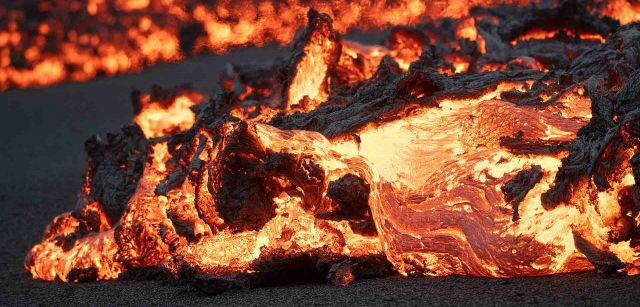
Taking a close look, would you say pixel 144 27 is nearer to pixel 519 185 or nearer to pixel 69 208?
pixel 69 208

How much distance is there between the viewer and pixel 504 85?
11.7 ft

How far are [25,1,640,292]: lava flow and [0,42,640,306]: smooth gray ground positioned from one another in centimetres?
11

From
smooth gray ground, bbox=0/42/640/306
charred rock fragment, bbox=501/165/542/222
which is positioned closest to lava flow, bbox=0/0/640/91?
smooth gray ground, bbox=0/42/640/306

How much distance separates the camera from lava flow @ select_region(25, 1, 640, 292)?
2904mm

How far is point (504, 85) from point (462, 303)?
120cm

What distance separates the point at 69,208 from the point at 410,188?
4047 mm

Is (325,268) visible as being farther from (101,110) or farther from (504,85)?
(101,110)

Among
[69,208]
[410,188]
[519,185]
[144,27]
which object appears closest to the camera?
[519,185]

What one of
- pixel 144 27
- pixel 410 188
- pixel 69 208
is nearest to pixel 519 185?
pixel 410 188

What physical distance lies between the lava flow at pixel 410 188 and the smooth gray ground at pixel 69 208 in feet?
0.36

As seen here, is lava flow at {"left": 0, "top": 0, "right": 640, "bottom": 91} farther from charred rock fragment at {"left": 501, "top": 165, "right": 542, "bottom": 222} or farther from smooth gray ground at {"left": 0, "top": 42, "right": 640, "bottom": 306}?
charred rock fragment at {"left": 501, "top": 165, "right": 542, "bottom": 222}

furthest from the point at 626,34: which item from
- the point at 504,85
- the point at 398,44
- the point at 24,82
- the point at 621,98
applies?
the point at 24,82

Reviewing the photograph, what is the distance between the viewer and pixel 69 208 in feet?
22.1

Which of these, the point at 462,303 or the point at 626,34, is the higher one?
the point at 626,34
